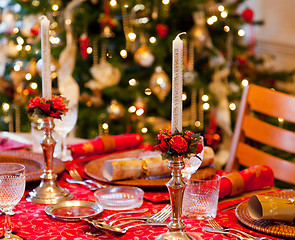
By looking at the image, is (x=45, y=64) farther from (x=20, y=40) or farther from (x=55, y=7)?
(x=20, y=40)

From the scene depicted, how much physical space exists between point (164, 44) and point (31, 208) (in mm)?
2096

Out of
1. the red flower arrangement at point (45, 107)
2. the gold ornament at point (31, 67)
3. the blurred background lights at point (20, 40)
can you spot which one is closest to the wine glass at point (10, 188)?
the red flower arrangement at point (45, 107)

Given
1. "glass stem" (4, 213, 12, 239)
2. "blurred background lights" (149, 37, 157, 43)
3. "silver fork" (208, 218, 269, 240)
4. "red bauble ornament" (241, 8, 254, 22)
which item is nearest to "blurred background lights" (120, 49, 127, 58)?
"blurred background lights" (149, 37, 157, 43)

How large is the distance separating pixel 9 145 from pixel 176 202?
2.94 feet

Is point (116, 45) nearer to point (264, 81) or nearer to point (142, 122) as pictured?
point (142, 122)

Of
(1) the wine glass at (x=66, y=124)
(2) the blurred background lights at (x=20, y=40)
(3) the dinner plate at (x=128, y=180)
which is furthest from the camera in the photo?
(2) the blurred background lights at (x=20, y=40)

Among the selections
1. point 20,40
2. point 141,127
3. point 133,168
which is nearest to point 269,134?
point 133,168

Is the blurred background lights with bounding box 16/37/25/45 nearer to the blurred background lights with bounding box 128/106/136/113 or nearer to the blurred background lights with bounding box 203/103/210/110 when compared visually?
the blurred background lights with bounding box 128/106/136/113

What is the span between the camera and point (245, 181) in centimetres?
126

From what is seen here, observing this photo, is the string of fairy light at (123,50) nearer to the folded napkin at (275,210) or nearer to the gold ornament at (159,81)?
the gold ornament at (159,81)

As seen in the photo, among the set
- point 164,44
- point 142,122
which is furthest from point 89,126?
point 164,44

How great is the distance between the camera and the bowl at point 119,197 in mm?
1114

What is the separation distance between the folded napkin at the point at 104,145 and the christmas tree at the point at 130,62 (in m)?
1.20

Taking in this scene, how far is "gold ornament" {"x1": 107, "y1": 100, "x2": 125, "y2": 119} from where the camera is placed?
119 inches
